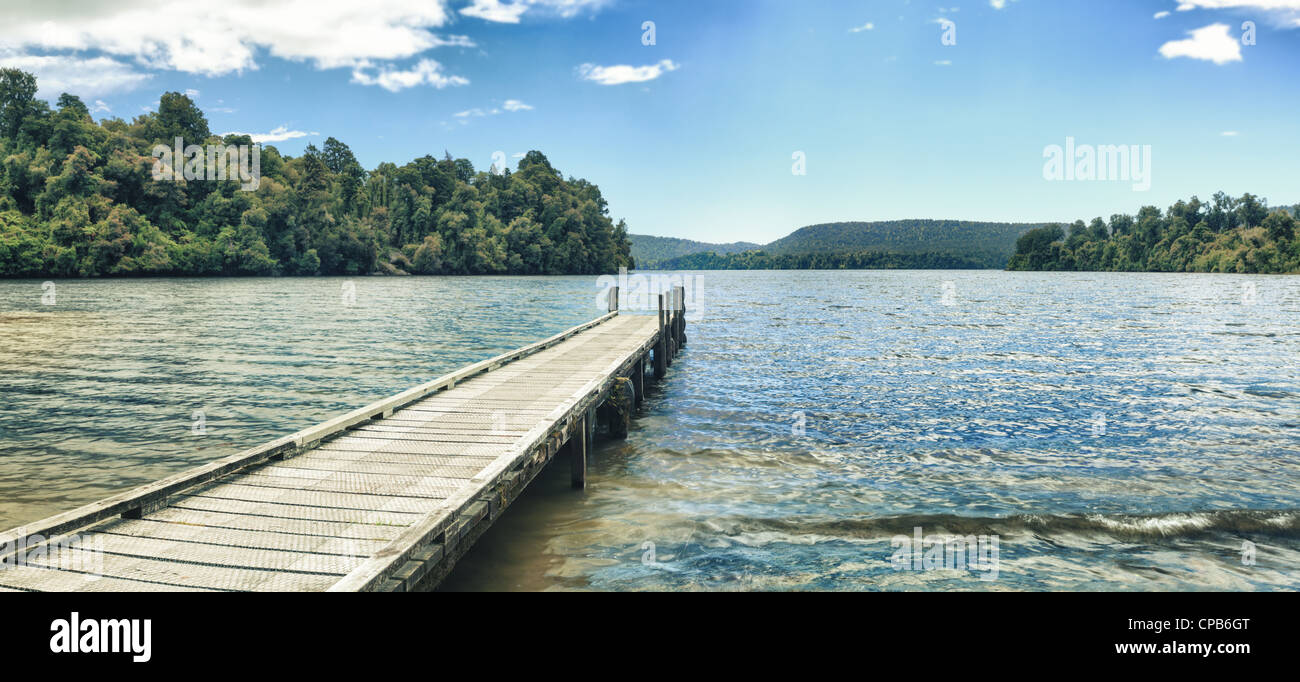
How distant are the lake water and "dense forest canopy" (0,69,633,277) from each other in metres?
63.9

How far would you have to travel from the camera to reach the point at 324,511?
5973 mm

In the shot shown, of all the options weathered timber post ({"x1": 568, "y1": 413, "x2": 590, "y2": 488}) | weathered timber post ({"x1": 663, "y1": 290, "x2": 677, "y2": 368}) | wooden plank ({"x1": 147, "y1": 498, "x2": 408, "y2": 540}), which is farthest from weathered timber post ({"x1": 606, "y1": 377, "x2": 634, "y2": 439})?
weathered timber post ({"x1": 663, "y1": 290, "x2": 677, "y2": 368})

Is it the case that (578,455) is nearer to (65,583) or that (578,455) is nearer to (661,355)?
(65,583)

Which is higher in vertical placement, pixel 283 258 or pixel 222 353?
pixel 283 258

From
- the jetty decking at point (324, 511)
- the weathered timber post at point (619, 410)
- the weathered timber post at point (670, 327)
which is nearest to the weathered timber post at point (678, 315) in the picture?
the weathered timber post at point (670, 327)

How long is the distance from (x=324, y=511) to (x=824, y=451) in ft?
26.8

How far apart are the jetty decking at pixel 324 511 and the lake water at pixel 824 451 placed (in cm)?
105

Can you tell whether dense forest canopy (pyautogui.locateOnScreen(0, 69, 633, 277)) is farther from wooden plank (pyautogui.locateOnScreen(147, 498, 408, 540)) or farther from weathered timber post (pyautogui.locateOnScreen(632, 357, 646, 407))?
wooden plank (pyautogui.locateOnScreen(147, 498, 408, 540))

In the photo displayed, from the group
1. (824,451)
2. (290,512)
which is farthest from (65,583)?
(824,451)
